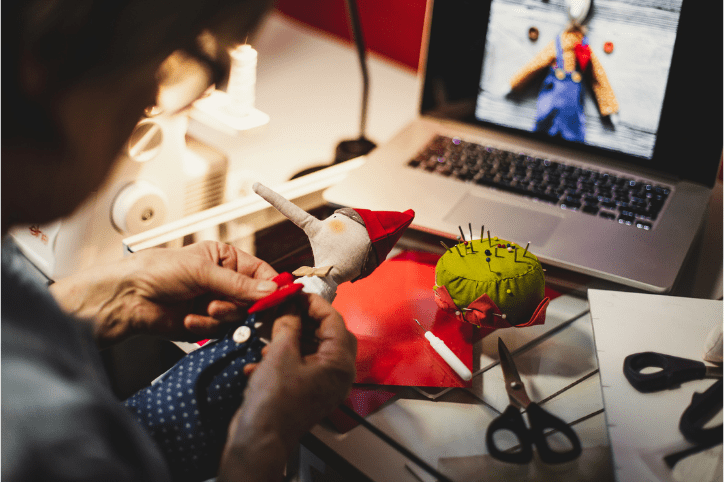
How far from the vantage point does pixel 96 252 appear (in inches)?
28.3

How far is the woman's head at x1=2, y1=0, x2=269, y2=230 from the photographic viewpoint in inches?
11.7

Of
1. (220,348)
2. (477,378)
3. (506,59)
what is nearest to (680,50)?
(506,59)

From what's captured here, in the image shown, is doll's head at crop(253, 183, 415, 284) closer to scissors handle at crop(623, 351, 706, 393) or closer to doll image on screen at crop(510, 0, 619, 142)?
scissors handle at crop(623, 351, 706, 393)

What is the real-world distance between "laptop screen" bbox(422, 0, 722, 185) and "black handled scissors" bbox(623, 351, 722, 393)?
0.41 meters

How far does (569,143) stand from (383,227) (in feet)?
1.47

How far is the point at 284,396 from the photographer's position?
17.3 inches

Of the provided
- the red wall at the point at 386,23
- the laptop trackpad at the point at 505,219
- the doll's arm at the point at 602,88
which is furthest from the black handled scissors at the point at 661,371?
the red wall at the point at 386,23

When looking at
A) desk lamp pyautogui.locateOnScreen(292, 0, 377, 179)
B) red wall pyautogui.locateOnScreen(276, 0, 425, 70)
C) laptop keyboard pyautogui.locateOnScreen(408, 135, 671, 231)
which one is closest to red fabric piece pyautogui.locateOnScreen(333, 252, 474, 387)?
laptop keyboard pyautogui.locateOnScreen(408, 135, 671, 231)

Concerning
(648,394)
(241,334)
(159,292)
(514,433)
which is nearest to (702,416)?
(648,394)

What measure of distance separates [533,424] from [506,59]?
1.94ft

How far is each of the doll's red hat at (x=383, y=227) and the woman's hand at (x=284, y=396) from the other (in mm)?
100

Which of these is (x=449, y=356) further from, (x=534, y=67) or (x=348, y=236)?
(x=534, y=67)

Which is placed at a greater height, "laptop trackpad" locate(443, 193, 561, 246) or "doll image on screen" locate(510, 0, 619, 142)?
"doll image on screen" locate(510, 0, 619, 142)

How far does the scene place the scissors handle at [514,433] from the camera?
0.45 m
